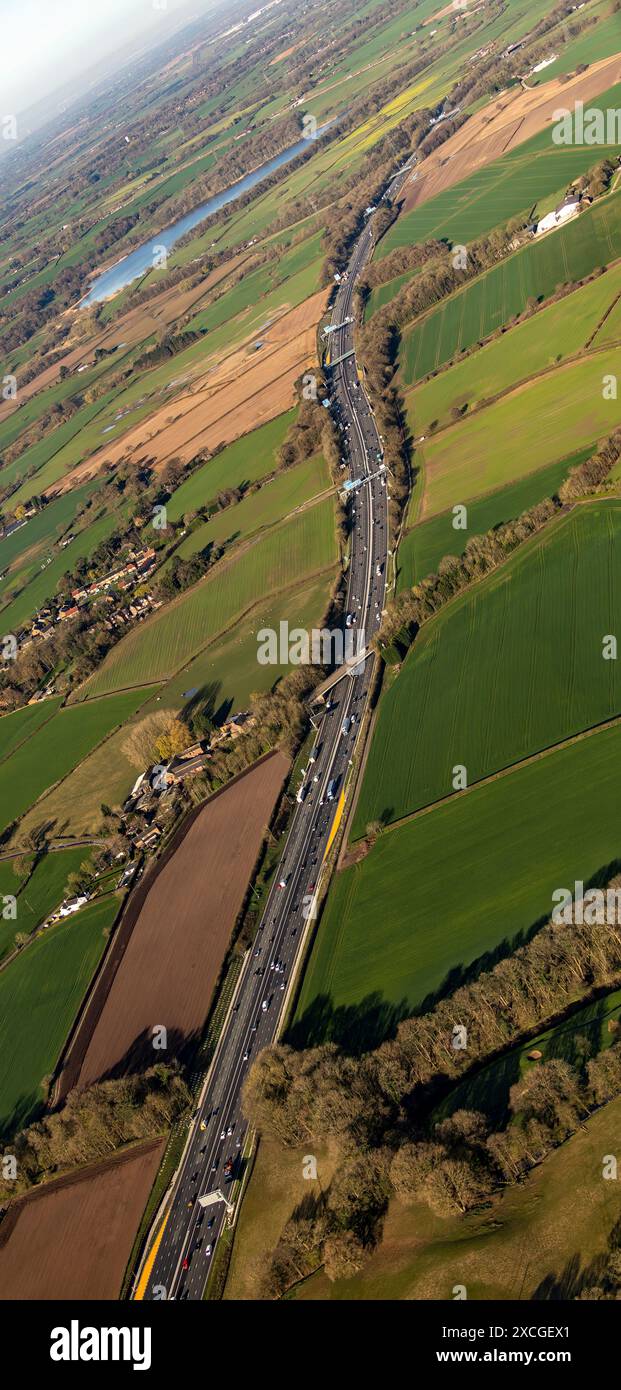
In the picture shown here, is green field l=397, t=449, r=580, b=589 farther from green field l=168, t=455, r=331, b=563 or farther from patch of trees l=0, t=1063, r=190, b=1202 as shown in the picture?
patch of trees l=0, t=1063, r=190, b=1202

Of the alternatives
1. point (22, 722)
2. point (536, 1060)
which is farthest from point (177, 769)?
point (536, 1060)

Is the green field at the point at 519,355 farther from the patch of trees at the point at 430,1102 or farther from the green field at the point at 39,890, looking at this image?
the patch of trees at the point at 430,1102

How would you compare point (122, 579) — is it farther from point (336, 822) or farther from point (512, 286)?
point (512, 286)

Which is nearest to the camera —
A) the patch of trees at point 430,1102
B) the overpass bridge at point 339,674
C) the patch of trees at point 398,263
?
the patch of trees at point 430,1102

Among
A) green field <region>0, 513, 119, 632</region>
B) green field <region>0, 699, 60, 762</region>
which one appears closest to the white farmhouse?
green field <region>0, 513, 119, 632</region>

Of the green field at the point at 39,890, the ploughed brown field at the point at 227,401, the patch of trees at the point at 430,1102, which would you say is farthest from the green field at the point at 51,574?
the patch of trees at the point at 430,1102

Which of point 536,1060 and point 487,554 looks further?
point 487,554
